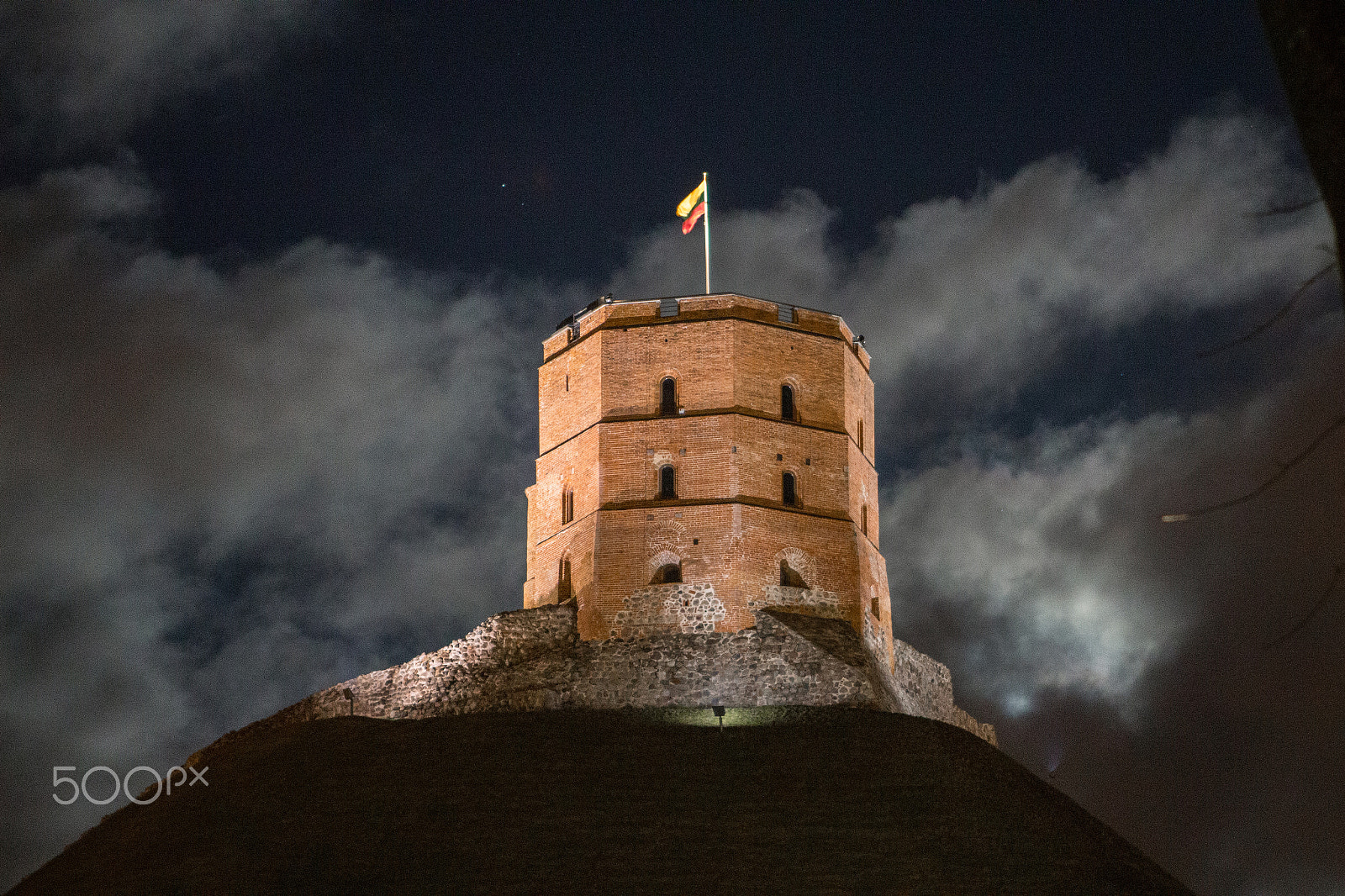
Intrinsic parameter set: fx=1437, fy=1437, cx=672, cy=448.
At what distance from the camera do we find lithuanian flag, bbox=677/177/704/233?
123 ft

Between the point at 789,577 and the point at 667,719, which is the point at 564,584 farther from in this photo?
the point at 667,719

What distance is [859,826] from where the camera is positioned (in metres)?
23.7

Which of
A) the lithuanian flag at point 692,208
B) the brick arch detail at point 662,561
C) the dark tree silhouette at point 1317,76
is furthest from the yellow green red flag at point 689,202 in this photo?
the dark tree silhouette at point 1317,76

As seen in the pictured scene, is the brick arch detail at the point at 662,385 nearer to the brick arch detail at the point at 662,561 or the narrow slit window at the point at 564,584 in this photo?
the brick arch detail at the point at 662,561

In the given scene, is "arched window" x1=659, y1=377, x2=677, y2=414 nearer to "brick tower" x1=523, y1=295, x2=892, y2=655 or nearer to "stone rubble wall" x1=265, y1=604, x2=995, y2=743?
"brick tower" x1=523, y1=295, x2=892, y2=655

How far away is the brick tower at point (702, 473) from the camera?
109 ft

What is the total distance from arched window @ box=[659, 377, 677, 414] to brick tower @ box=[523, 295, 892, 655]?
0.04 m

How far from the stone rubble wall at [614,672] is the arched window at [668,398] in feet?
18.0

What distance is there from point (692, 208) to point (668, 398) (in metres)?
5.57

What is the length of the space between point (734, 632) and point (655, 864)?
34.0 feet

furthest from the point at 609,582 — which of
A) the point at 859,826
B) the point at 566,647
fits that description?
the point at 859,826

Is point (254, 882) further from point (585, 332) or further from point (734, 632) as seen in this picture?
point (585, 332)

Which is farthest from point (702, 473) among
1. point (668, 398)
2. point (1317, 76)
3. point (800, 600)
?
point (1317, 76)

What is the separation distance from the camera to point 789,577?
33656mm
